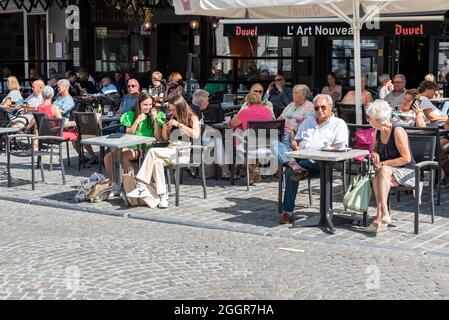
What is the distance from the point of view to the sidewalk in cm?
756

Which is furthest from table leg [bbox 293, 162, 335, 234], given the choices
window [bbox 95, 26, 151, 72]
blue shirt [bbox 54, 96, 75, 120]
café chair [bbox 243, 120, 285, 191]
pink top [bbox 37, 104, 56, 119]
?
window [bbox 95, 26, 151, 72]

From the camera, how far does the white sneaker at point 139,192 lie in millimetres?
8953

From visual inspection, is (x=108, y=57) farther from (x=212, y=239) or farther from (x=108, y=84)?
(x=212, y=239)

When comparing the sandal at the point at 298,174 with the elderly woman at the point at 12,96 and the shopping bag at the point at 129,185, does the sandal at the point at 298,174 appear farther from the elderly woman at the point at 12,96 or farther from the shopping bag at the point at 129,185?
the elderly woman at the point at 12,96

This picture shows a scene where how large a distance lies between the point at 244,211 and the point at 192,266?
2.39 metres

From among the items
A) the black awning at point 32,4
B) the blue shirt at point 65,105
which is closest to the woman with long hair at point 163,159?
the blue shirt at point 65,105

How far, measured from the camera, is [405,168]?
25.9 feet

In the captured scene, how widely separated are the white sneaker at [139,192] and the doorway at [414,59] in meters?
9.84

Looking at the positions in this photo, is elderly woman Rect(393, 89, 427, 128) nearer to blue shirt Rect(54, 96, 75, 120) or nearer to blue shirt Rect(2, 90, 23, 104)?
blue shirt Rect(54, 96, 75, 120)

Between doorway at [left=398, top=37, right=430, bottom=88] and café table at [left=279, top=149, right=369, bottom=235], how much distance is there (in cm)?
986

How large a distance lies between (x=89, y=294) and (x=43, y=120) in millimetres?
5701

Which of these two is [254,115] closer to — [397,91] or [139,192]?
[139,192]
